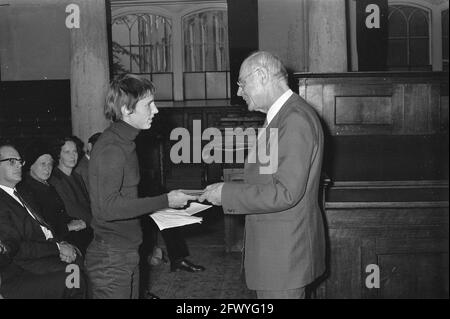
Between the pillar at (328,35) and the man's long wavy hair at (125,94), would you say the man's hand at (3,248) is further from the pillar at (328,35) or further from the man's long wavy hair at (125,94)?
the pillar at (328,35)

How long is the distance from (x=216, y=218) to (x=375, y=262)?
4.28m

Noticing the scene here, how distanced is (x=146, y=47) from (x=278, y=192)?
11.4m

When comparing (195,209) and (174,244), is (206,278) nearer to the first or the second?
(174,244)

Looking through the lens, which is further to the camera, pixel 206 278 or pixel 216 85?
A: pixel 216 85

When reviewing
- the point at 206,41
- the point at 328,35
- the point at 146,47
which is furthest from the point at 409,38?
the point at 328,35

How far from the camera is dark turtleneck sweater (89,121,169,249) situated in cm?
222

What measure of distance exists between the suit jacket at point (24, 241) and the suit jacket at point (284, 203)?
5.45ft

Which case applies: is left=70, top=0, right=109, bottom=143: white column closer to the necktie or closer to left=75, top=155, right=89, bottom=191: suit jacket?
left=75, top=155, right=89, bottom=191: suit jacket

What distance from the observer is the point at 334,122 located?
4625 millimetres

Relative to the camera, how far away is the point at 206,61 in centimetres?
1268

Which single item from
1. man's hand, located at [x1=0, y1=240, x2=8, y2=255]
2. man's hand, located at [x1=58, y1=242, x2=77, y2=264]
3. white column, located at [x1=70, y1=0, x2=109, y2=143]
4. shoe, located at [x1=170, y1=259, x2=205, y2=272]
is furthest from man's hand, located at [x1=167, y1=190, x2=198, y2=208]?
white column, located at [x1=70, y1=0, x2=109, y2=143]

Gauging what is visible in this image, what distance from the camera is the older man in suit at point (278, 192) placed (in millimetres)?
2076
